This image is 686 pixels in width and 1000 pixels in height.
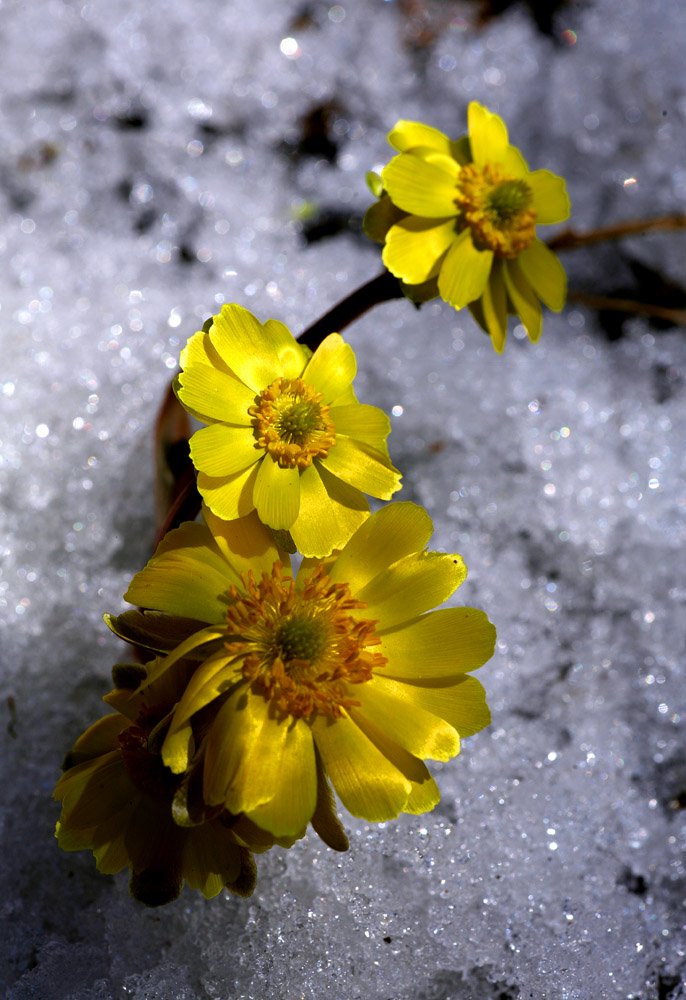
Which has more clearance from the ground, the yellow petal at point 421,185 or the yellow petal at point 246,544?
the yellow petal at point 421,185

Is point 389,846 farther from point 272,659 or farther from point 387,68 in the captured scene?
point 387,68

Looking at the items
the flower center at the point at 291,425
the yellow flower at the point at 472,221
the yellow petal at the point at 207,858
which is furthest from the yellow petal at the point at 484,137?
the yellow petal at the point at 207,858

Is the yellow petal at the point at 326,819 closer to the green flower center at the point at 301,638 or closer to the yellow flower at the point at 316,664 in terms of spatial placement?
the yellow flower at the point at 316,664

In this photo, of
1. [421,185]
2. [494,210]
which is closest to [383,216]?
[421,185]

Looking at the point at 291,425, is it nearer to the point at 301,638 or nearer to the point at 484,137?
the point at 301,638

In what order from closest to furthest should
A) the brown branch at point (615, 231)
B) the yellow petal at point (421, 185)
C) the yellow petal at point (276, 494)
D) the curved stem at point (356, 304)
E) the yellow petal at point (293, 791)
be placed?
1. the yellow petal at point (293, 791)
2. the yellow petal at point (276, 494)
3. the yellow petal at point (421, 185)
4. the curved stem at point (356, 304)
5. the brown branch at point (615, 231)

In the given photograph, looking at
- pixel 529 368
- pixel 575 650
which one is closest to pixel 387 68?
pixel 529 368

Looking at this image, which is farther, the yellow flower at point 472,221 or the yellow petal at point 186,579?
the yellow flower at point 472,221
